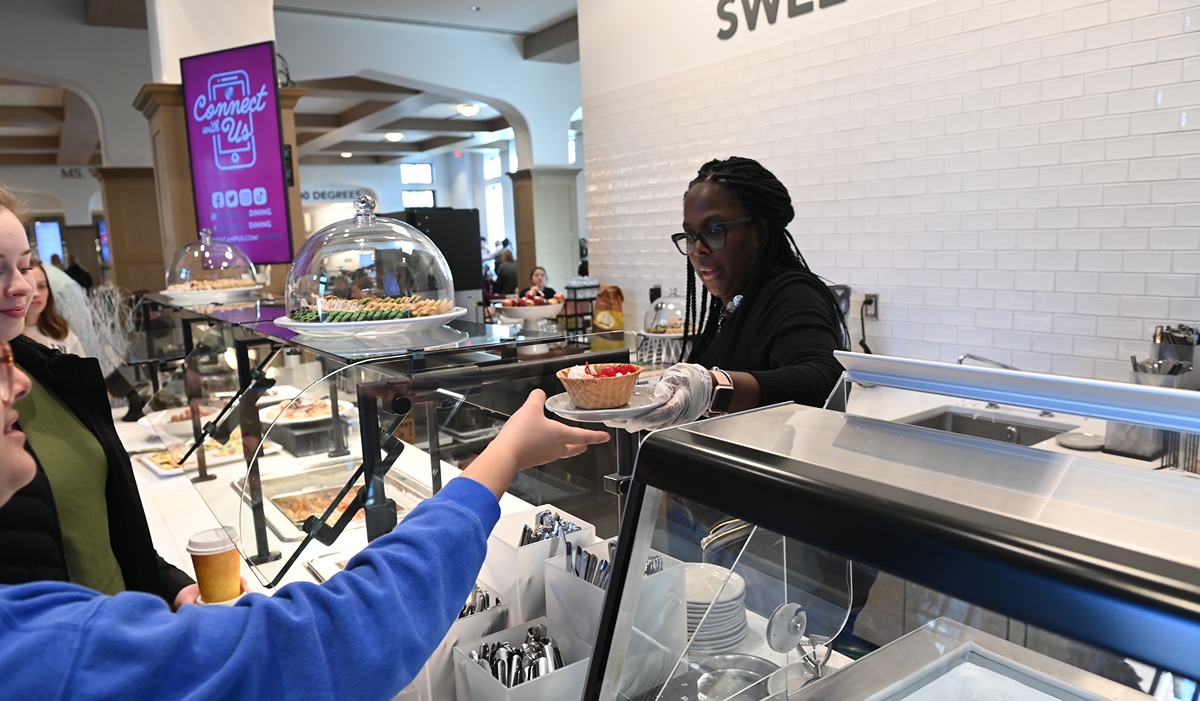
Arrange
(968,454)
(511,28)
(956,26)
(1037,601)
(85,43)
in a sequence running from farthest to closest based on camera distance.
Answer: (511,28)
(85,43)
(956,26)
(968,454)
(1037,601)

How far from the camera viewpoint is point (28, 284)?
1.52 meters

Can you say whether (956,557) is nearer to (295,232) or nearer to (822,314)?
(822,314)

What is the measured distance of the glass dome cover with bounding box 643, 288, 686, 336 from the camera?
4726mm

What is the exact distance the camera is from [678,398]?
137cm

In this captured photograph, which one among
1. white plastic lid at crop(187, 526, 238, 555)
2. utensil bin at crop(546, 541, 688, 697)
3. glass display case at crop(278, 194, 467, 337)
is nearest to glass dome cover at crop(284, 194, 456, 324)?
glass display case at crop(278, 194, 467, 337)

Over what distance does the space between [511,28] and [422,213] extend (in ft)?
16.1

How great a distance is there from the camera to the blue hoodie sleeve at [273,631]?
0.68m

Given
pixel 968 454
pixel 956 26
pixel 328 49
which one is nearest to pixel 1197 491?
pixel 968 454

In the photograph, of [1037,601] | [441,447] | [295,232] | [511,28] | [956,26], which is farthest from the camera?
[511,28]

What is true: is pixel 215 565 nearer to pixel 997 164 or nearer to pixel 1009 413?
pixel 1009 413

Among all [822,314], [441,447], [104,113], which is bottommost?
[441,447]

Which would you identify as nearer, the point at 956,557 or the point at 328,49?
the point at 956,557

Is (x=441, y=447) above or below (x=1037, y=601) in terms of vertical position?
below

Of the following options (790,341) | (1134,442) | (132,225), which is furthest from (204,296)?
(132,225)
